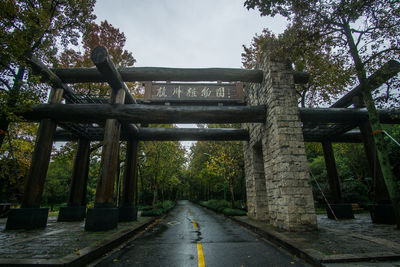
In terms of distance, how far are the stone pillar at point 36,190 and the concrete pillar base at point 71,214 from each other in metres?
2.67

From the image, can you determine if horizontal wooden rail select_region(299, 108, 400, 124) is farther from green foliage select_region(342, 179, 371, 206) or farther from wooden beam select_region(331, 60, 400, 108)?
green foliage select_region(342, 179, 371, 206)

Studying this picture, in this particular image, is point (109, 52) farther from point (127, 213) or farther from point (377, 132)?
point (377, 132)

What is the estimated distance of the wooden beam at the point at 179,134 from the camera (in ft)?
32.5

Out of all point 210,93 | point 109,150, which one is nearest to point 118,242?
point 109,150

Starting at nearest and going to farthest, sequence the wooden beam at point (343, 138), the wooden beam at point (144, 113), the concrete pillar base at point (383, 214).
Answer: the concrete pillar base at point (383, 214) < the wooden beam at point (144, 113) < the wooden beam at point (343, 138)

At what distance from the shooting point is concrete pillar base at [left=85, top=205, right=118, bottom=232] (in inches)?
247

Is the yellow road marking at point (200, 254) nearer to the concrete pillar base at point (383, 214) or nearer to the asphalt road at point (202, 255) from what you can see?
the asphalt road at point (202, 255)

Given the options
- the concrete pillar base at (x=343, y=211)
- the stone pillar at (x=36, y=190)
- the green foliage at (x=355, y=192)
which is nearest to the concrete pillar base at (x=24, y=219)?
the stone pillar at (x=36, y=190)

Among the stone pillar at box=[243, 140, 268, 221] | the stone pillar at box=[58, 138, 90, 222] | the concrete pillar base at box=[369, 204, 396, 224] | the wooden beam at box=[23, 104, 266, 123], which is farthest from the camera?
the stone pillar at box=[58, 138, 90, 222]

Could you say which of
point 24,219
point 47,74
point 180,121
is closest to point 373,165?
point 180,121

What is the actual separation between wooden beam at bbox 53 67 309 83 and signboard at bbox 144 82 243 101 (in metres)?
1.16

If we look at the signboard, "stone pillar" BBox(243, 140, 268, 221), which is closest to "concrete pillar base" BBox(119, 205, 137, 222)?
the signboard

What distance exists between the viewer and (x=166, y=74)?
26.5 feet

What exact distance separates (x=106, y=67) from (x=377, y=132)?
8703 mm
